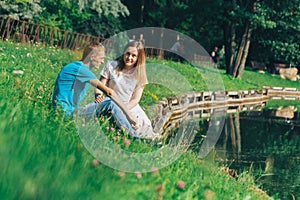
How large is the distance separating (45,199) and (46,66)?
9.65m

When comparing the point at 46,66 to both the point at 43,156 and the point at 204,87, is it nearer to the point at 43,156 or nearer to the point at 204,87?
the point at 43,156

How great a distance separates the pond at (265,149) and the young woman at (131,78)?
5.45 feet

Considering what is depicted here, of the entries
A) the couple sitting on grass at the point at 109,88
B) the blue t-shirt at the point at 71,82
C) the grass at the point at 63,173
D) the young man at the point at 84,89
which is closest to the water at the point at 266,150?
the couple sitting on grass at the point at 109,88

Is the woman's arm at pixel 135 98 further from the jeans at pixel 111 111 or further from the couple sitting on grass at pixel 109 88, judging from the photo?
the jeans at pixel 111 111

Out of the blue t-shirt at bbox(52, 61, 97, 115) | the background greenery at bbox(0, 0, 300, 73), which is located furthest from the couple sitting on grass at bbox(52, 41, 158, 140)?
the background greenery at bbox(0, 0, 300, 73)

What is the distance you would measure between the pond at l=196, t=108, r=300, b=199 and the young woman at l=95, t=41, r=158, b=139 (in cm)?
166

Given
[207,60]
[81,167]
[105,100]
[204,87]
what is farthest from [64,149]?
[207,60]

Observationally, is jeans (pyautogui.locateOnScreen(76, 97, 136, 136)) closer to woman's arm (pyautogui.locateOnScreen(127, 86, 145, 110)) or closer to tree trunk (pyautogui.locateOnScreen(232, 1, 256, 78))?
woman's arm (pyautogui.locateOnScreen(127, 86, 145, 110))

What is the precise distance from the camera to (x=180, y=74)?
25109 millimetres

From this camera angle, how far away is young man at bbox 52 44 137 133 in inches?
284

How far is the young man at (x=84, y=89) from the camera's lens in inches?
284

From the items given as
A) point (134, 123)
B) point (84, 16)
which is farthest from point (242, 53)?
point (134, 123)

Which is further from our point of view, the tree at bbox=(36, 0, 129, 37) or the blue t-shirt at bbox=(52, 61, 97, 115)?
the tree at bbox=(36, 0, 129, 37)

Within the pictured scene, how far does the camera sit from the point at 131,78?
8258mm
